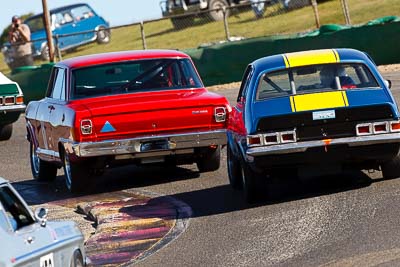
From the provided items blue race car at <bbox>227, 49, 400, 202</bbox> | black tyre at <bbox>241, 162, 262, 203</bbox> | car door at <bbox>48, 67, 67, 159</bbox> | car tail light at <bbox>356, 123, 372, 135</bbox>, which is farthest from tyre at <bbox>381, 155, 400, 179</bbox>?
car door at <bbox>48, 67, 67, 159</bbox>

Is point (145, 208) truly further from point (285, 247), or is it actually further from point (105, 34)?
point (105, 34)

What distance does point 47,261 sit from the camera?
7.54 m

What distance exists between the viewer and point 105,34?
48062 mm

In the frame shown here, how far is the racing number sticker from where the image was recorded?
744 centimetres

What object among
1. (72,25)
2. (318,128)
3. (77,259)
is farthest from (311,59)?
(72,25)

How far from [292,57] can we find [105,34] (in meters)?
35.3

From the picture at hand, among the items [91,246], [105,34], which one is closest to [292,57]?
[91,246]

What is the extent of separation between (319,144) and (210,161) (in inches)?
136

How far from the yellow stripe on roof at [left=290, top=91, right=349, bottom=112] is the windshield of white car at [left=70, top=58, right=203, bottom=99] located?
124 inches

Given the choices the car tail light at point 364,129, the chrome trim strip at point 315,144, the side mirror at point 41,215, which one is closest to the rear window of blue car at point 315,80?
the car tail light at point 364,129

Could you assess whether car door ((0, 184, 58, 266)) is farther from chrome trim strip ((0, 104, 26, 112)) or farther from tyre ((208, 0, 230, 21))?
tyre ((208, 0, 230, 21))

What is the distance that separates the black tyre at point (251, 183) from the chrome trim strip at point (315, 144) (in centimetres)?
37

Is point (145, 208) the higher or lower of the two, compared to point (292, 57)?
lower

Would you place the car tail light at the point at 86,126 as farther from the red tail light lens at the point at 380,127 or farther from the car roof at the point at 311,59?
the red tail light lens at the point at 380,127
